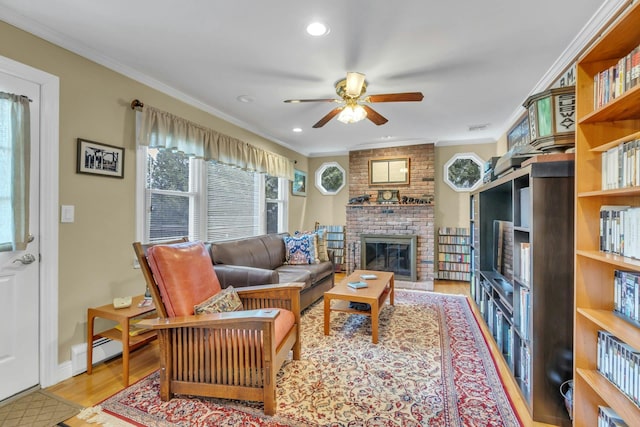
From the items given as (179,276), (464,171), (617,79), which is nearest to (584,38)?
(617,79)

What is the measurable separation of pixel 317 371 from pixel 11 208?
2.36 meters

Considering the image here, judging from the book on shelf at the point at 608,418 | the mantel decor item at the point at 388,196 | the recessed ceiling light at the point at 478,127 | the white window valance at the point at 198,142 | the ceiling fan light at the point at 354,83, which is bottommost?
the book on shelf at the point at 608,418

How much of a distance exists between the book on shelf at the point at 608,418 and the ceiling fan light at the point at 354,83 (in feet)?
8.22

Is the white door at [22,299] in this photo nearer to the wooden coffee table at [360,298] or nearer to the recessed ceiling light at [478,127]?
the wooden coffee table at [360,298]

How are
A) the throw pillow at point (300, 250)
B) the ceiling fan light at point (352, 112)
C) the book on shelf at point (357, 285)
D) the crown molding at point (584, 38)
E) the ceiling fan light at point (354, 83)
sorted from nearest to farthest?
the crown molding at point (584, 38), the ceiling fan light at point (354, 83), the ceiling fan light at point (352, 112), the book on shelf at point (357, 285), the throw pillow at point (300, 250)

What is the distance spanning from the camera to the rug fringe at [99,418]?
1696 millimetres

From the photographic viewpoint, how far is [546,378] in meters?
1.70

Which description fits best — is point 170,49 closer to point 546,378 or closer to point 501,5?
point 501,5

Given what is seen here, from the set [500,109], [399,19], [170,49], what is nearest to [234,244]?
[170,49]

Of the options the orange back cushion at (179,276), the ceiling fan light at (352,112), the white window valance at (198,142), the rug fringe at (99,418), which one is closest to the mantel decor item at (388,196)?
the white window valance at (198,142)

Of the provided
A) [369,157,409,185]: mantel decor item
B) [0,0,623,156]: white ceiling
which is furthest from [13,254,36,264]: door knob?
[369,157,409,185]: mantel decor item

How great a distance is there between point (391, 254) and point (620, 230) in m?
4.13

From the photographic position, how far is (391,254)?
5402 millimetres

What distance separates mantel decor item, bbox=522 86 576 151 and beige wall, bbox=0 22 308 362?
3184 mm
